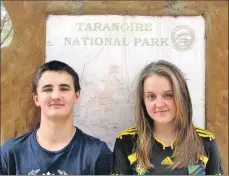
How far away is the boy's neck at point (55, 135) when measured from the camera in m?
2.01

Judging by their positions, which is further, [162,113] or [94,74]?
[94,74]

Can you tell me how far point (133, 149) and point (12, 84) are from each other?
838mm

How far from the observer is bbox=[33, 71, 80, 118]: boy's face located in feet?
6.37

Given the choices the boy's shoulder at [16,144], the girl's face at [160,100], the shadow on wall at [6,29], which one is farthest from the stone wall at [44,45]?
the girl's face at [160,100]

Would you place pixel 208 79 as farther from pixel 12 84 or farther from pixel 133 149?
pixel 12 84

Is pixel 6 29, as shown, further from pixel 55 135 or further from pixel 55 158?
pixel 55 158

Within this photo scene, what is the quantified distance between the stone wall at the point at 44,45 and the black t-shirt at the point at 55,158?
236mm

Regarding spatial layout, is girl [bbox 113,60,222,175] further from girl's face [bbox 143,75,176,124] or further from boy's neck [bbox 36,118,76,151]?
boy's neck [bbox 36,118,76,151]

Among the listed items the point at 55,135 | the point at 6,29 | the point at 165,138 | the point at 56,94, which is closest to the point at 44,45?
the point at 6,29

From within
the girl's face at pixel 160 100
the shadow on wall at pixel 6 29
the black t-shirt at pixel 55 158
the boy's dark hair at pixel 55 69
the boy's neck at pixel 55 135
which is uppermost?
the shadow on wall at pixel 6 29

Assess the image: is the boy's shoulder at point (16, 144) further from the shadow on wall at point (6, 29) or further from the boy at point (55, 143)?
the shadow on wall at point (6, 29)

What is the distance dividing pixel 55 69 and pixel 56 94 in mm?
163

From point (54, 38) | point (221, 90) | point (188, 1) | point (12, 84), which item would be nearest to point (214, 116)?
point (221, 90)

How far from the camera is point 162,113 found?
1.95 meters
